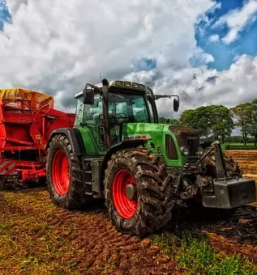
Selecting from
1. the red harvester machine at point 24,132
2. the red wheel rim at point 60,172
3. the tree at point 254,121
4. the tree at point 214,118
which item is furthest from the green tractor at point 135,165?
the tree at point 254,121

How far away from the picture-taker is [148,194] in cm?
Result: 441

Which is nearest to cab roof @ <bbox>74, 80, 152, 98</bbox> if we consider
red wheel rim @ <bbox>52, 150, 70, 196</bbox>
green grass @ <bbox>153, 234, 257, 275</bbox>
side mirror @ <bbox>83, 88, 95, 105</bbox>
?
side mirror @ <bbox>83, 88, 95, 105</bbox>

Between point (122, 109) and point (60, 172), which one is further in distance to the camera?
point (60, 172)

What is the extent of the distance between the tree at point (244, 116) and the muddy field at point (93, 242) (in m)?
58.0

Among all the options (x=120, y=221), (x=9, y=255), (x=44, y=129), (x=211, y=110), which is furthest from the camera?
(x=211, y=110)

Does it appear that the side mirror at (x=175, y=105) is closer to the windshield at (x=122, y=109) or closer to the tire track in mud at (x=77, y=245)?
the windshield at (x=122, y=109)

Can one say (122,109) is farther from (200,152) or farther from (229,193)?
(229,193)

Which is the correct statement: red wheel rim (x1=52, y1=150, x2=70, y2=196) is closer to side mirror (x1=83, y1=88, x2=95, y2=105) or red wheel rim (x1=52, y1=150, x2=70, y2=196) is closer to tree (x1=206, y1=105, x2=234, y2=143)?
side mirror (x1=83, y1=88, x2=95, y2=105)

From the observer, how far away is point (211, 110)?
227 feet

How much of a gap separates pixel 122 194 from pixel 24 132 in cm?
546

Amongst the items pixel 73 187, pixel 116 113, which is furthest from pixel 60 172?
pixel 116 113

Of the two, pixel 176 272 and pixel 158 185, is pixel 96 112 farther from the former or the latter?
pixel 176 272

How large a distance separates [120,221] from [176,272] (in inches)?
61.1

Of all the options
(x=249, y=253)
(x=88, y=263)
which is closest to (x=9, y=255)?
(x=88, y=263)
